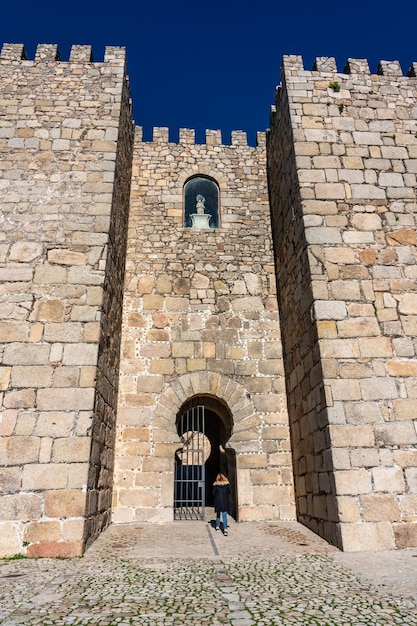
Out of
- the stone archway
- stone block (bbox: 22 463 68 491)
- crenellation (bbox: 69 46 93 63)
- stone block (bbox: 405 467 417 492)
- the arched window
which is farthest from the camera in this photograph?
the arched window

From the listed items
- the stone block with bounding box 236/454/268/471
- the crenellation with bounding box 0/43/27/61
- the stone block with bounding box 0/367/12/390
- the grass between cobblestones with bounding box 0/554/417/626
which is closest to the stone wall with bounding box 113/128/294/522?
the stone block with bounding box 236/454/268/471

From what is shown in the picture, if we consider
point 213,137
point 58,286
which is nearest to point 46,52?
point 213,137

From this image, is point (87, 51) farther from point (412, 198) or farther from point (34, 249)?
point (412, 198)

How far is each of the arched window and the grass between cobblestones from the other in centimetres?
598

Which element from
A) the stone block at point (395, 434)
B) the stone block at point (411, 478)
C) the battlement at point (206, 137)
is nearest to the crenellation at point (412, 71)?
the battlement at point (206, 137)

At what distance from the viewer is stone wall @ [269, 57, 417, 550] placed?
15.3ft

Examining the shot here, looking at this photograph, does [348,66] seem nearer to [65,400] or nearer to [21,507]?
[65,400]

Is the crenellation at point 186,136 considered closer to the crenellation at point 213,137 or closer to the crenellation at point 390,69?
the crenellation at point 213,137

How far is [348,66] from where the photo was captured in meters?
7.22

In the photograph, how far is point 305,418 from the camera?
5.79 m

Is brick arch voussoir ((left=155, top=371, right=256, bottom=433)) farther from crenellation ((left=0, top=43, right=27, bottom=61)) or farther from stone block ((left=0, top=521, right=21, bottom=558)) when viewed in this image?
crenellation ((left=0, top=43, right=27, bottom=61))

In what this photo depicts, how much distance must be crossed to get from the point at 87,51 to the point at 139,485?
288 inches

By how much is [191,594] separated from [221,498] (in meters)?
2.98

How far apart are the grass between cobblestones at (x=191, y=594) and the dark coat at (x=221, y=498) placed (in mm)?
1837
